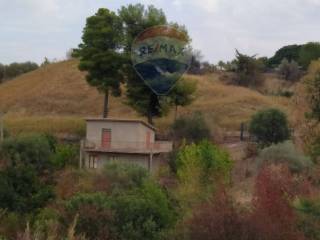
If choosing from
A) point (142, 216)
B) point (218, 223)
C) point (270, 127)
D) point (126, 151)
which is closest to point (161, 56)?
point (126, 151)

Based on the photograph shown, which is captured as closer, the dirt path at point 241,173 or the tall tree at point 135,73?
the dirt path at point 241,173

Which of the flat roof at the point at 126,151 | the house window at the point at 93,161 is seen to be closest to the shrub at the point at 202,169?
the flat roof at the point at 126,151

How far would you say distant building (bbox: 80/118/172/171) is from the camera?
39094 mm

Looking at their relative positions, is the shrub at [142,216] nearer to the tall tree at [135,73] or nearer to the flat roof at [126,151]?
the flat roof at [126,151]

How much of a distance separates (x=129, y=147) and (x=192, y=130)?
6383 mm

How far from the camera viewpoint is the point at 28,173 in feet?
93.6

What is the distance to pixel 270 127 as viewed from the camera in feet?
142

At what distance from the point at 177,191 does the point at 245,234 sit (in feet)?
36.6

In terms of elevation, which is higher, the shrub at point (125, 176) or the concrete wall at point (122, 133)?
the concrete wall at point (122, 133)

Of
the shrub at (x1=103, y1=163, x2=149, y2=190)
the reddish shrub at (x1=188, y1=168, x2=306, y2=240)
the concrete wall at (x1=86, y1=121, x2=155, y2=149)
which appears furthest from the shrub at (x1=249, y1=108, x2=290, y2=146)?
the reddish shrub at (x1=188, y1=168, x2=306, y2=240)

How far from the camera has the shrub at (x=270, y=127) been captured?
43.1m

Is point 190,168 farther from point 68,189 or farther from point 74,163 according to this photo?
point 74,163

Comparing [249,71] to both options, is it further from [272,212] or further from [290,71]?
[272,212]

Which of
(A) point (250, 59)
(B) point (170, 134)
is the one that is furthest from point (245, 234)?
(A) point (250, 59)
